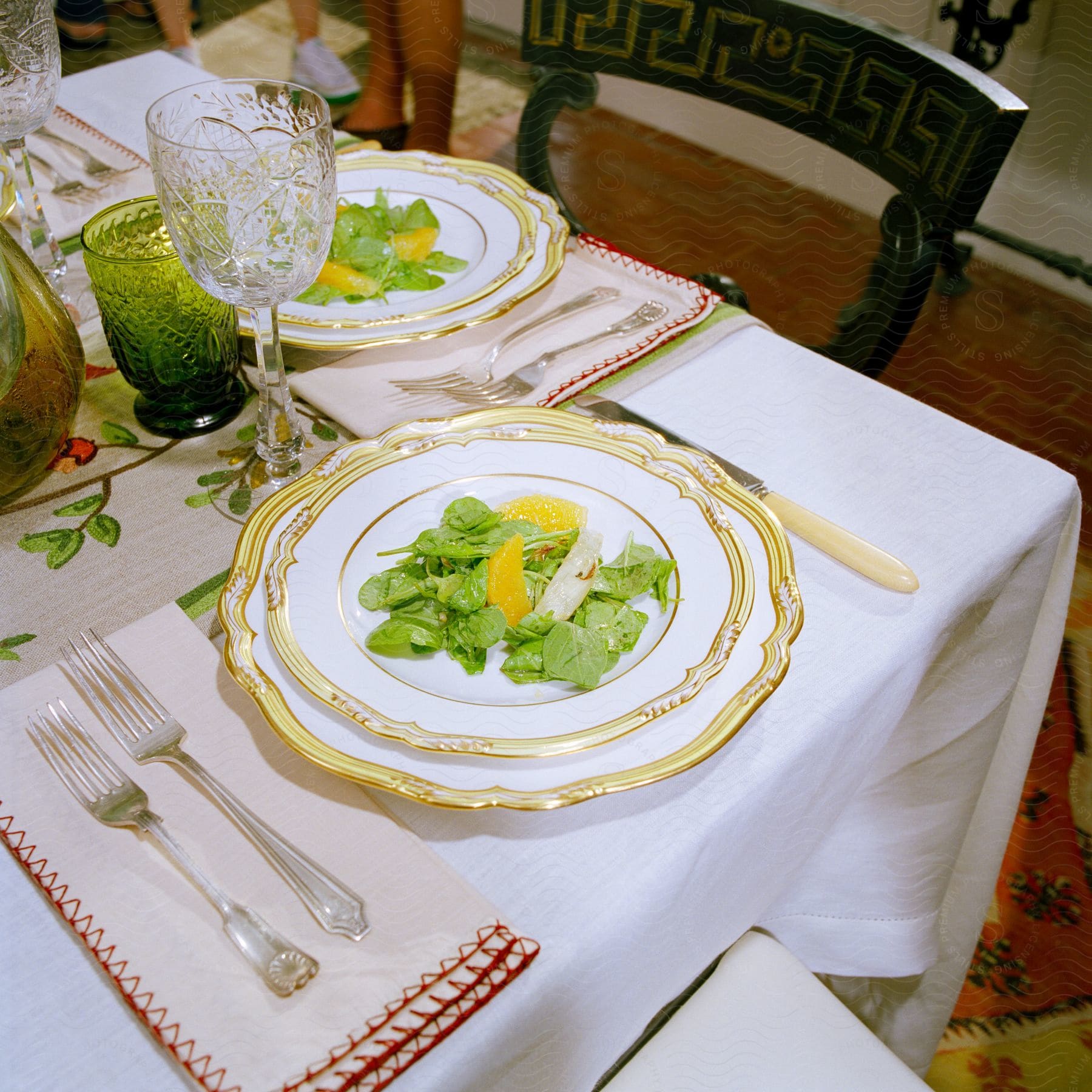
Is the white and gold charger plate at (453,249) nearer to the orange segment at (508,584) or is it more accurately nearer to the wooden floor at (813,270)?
the orange segment at (508,584)

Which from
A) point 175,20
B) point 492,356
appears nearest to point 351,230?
point 492,356

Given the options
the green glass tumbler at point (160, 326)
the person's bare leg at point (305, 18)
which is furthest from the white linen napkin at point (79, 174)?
the person's bare leg at point (305, 18)

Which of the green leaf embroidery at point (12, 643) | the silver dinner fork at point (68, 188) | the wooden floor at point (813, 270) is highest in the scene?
the silver dinner fork at point (68, 188)

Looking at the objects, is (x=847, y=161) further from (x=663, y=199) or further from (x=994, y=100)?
(x=994, y=100)

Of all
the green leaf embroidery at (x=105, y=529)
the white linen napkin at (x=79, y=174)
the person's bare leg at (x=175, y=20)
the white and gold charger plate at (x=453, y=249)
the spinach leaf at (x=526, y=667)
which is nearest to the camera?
the spinach leaf at (x=526, y=667)

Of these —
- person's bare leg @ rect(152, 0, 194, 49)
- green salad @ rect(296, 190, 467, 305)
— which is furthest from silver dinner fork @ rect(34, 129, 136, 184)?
person's bare leg @ rect(152, 0, 194, 49)

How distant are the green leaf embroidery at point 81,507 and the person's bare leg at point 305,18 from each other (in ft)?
7.07

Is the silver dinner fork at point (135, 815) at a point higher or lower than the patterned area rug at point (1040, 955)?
higher

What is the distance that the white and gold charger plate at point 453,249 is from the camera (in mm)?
650

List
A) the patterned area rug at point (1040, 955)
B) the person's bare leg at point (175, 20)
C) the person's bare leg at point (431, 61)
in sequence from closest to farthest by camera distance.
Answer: the patterned area rug at point (1040, 955) < the person's bare leg at point (431, 61) < the person's bare leg at point (175, 20)

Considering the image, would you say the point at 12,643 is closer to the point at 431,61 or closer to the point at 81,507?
the point at 81,507

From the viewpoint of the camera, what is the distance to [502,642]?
0.46 meters

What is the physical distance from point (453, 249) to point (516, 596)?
389 millimetres

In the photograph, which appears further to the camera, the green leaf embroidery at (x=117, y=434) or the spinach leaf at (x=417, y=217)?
the spinach leaf at (x=417, y=217)
